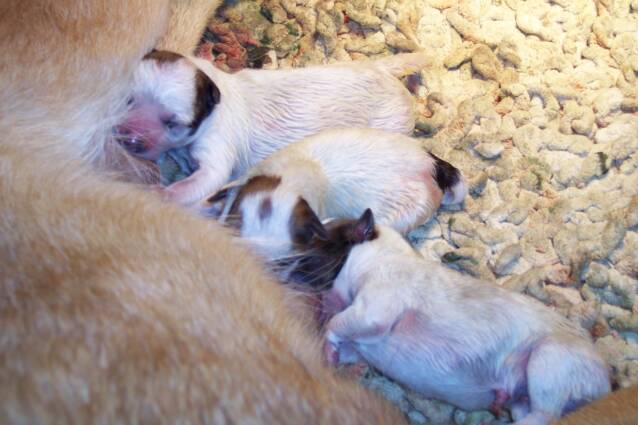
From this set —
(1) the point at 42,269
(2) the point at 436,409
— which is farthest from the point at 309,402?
(2) the point at 436,409

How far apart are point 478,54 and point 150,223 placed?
45.3 inches

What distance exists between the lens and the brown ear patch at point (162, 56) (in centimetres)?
163

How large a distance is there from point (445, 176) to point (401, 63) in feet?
1.32

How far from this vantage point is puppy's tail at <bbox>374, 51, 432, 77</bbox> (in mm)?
2006

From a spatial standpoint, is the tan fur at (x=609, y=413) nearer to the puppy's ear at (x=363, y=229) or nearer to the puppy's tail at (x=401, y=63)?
the puppy's ear at (x=363, y=229)

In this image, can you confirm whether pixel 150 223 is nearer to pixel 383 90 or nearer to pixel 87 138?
pixel 87 138

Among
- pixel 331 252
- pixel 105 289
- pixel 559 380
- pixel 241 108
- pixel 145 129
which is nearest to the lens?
pixel 105 289

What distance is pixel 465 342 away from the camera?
4.61 ft

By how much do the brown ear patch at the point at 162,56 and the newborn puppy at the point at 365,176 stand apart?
293mm

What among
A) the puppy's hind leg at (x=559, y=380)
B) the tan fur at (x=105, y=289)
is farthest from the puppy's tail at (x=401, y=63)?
the puppy's hind leg at (x=559, y=380)

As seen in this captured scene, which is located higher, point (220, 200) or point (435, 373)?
point (220, 200)

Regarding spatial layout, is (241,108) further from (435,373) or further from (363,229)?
(435,373)

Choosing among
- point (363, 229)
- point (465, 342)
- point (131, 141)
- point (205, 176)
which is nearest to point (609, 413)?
point (465, 342)

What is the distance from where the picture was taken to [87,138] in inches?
57.3
